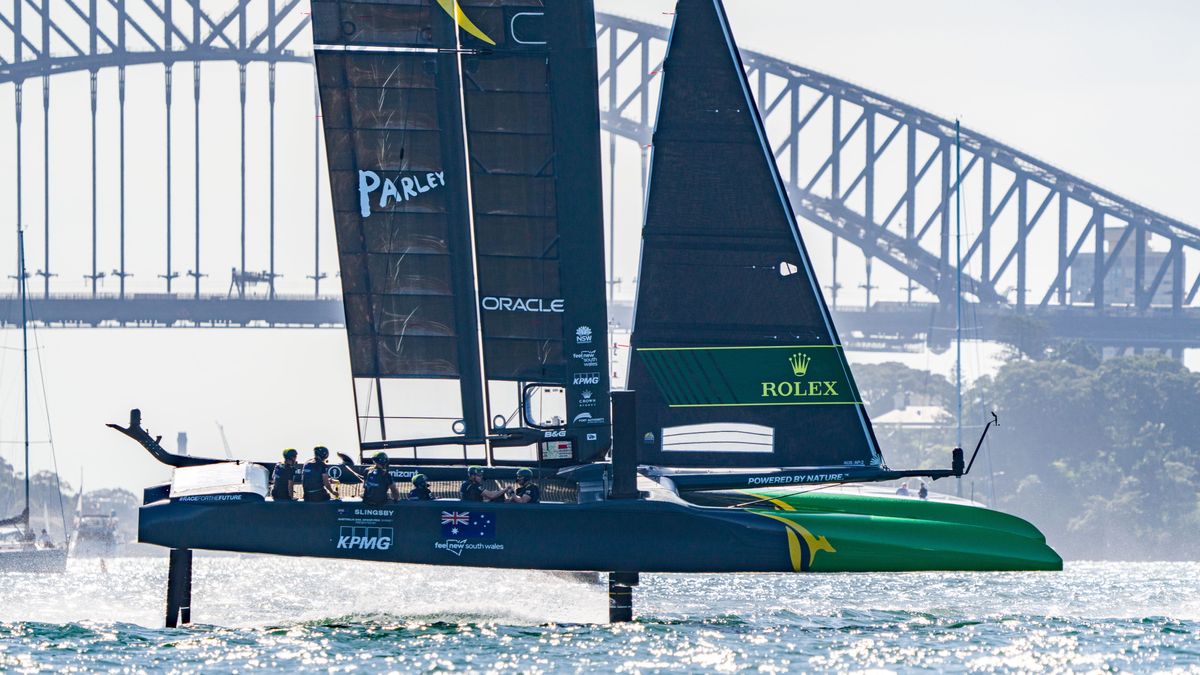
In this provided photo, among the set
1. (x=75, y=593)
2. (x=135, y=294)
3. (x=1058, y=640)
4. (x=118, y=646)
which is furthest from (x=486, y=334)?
(x=135, y=294)

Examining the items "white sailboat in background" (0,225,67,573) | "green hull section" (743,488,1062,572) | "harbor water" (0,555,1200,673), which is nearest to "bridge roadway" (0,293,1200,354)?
"white sailboat in background" (0,225,67,573)

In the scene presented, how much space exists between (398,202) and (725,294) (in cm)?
268

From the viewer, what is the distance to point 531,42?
649 inches

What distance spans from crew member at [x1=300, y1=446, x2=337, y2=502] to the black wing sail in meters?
2.71

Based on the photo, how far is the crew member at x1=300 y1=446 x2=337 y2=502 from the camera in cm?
1580

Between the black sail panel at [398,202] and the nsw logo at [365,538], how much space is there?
1508 mm

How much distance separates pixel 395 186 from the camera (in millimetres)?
16703

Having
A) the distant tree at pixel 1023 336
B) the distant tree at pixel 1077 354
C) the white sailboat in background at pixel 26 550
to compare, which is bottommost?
the white sailboat in background at pixel 26 550

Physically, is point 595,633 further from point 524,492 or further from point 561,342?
point 561,342

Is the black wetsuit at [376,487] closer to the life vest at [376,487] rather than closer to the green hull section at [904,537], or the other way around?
the life vest at [376,487]

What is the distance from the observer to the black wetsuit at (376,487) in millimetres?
15617

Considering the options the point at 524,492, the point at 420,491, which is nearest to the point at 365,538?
the point at 420,491

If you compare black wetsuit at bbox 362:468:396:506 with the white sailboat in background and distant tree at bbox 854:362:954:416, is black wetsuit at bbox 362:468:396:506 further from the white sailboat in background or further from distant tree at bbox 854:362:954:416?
distant tree at bbox 854:362:954:416

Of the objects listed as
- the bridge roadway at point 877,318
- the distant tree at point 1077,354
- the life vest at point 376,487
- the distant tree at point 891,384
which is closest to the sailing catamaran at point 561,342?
the life vest at point 376,487
